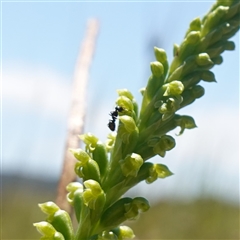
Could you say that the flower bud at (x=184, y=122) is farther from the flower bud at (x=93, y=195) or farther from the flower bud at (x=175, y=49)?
the flower bud at (x=93, y=195)

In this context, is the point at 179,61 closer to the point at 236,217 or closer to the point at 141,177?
the point at 141,177

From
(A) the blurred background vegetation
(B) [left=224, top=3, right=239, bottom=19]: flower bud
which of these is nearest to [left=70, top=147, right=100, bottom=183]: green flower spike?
(B) [left=224, top=3, right=239, bottom=19]: flower bud

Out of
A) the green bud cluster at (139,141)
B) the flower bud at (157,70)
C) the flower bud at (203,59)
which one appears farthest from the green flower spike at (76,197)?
the flower bud at (203,59)

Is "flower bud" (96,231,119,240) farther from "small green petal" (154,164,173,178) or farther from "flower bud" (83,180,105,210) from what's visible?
"small green petal" (154,164,173,178)

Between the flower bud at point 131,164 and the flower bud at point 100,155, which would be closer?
the flower bud at point 131,164

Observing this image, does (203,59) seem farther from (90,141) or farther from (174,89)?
(90,141)

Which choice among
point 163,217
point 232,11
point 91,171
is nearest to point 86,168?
point 91,171

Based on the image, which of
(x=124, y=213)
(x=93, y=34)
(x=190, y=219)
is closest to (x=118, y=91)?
(x=124, y=213)
